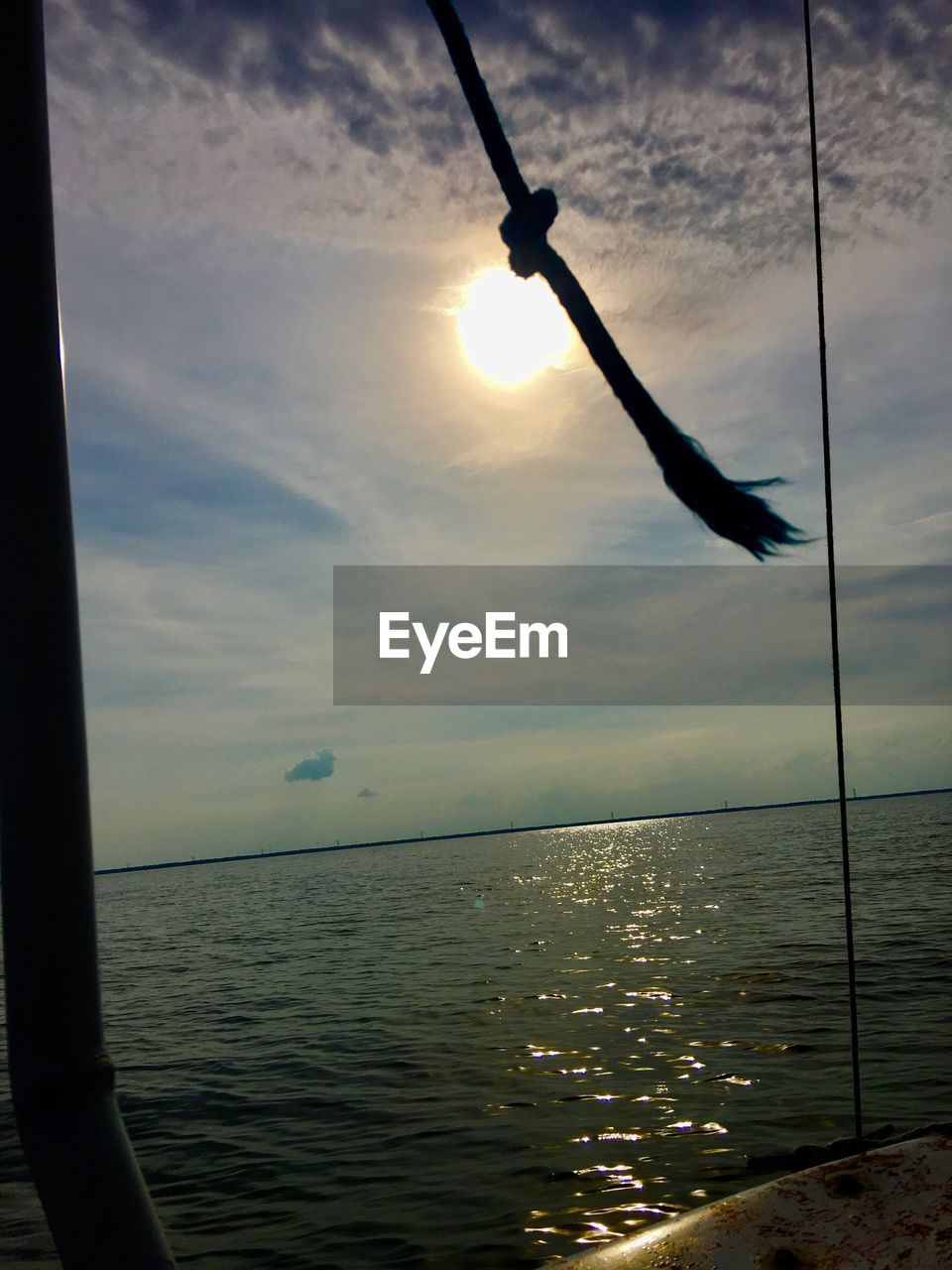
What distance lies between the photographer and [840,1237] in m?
3.30

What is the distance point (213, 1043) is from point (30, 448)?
56.1ft

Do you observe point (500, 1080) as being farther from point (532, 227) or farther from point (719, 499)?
point (532, 227)

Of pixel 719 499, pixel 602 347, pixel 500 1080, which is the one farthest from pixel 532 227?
pixel 500 1080

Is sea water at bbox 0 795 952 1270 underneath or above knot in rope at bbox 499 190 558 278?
underneath

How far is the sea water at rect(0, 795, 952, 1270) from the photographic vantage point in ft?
26.7

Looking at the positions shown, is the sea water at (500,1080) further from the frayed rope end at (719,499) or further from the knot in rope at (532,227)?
the knot in rope at (532,227)

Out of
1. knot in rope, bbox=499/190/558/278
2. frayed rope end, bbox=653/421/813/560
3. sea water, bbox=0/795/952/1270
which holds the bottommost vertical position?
sea water, bbox=0/795/952/1270

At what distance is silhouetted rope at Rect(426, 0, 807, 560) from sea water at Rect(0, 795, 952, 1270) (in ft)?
22.4

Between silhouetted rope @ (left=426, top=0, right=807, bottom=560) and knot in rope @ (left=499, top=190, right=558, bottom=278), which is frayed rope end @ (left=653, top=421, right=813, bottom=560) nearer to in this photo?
silhouetted rope @ (left=426, top=0, right=807, bottom=560)

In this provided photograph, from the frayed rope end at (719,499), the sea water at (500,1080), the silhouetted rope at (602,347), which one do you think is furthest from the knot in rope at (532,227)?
the sea water at (500,1080)

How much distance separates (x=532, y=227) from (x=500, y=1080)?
40.6ft

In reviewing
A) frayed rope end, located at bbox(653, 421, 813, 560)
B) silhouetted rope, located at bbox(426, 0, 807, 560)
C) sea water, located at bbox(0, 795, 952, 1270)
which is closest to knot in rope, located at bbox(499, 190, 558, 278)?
silhouetted rope, located at bbox(426, 0, 807, 560)

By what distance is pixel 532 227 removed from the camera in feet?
7.02

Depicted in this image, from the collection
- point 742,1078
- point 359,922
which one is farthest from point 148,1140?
point 359,922
